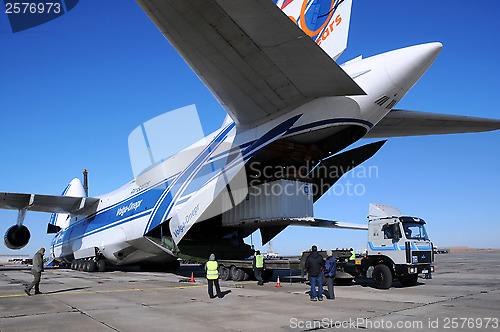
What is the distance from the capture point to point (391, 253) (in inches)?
508

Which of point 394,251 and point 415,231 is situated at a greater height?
point 415,231

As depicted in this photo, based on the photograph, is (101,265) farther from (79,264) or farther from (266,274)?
(266,274)

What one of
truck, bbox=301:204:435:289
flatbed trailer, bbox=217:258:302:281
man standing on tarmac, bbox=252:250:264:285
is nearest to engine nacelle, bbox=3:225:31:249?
flatbed trailer, bbox=217:258:302:281

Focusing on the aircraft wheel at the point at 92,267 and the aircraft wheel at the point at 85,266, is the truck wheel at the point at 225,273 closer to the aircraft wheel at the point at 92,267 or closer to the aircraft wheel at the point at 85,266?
the aircraft wheel at the point at 92,267

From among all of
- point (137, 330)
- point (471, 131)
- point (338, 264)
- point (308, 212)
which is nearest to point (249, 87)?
point (308, 212)

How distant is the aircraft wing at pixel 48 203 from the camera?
879 inches

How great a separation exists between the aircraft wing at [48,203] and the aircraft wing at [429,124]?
18320 mm

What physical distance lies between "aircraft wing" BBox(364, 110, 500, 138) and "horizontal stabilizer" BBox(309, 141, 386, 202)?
97 cm

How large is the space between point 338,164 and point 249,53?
759 centimetres

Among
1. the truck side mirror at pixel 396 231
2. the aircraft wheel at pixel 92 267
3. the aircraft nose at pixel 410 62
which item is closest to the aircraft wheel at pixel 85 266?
the aircraft wheel at pixel 92 267

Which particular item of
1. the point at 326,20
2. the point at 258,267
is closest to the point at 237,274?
the point at 258,267

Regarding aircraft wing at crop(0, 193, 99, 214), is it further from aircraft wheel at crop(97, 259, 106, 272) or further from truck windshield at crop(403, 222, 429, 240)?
truck windshield at crop(403, 222, 429, 240)

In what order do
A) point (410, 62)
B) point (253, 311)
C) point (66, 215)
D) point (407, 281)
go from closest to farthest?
point (253, 311)
point (410, 62)
point (407, 281)
point (66, 215)

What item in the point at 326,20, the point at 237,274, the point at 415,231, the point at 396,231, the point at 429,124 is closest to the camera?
the point at 396,231
